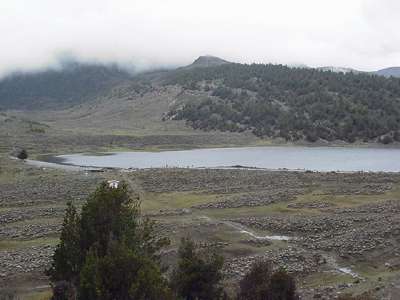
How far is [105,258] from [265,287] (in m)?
10.8

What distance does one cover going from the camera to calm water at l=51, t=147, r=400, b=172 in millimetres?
112637

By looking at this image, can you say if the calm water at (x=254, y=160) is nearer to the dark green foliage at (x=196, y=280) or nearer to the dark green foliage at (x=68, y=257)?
the dark green foliage at (x=196, y=280)

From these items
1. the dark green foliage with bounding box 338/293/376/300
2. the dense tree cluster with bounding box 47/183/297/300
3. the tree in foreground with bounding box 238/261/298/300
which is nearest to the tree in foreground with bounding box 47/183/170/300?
the dense tree cluster with bounding box 47/183/297/300

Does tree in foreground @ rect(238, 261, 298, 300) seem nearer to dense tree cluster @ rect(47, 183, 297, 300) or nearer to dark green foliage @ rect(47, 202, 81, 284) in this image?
dense tree cluster @ rect(47, 183, 297, 300)

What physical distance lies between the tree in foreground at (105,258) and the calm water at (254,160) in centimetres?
8060

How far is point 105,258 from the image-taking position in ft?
74.7

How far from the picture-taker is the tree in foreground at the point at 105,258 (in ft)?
72.3

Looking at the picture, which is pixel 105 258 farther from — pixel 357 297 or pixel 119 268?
pixel 357 297

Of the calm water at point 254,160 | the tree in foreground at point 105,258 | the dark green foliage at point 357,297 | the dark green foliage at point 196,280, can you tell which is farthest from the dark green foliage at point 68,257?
the calm water at point 254,160

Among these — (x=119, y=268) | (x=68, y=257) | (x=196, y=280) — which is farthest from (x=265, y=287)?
(x=68, y=257)

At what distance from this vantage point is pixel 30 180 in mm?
82000

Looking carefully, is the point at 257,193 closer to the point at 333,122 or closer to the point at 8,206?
the point at 8,206

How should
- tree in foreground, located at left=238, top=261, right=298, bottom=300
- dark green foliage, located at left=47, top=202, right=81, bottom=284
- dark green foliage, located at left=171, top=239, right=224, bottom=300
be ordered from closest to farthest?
dark green foliage, located at left=47, top=202, right=81, bottom=284
tree in foreground, located at left=238, top=261, right=298, bottom=300
dark green foliage, located at left=171, top=239, right=224, bottom=300

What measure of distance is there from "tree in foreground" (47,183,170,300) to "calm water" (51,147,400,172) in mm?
80600
